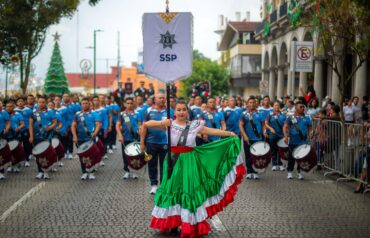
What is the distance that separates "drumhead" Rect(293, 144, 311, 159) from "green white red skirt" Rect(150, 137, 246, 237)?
20.7 ft

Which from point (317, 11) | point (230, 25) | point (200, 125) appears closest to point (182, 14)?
point (200, 125)

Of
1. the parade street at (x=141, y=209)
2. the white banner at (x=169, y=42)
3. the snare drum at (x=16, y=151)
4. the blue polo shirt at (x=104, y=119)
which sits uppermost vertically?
the white banner at (x=169, y=42)

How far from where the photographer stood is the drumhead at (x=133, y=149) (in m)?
14.4

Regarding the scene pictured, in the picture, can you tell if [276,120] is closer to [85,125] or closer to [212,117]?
[212,117]

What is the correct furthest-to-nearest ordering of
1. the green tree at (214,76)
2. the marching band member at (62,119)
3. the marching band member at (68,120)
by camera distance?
the green tree at (214,76), the marching band member at (68,120), the marching band member at (62,119)

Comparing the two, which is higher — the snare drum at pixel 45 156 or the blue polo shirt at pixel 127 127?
the blue polo shirt at pixel 127 127

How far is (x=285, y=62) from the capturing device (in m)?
46.7

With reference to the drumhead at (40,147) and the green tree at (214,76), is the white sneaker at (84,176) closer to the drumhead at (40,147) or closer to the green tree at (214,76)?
the drumhead at (40,147)

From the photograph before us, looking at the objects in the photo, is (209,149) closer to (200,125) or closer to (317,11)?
(200,125)

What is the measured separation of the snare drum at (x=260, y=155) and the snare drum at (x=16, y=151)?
558 cm

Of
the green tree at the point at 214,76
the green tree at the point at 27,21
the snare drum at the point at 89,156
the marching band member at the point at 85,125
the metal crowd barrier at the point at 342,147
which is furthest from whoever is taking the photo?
the green tree at the point at 214,76

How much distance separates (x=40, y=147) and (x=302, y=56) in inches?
362

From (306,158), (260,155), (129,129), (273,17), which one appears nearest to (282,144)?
(260,155)

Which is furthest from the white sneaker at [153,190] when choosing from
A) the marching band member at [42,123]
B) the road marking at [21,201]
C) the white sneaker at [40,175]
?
the marching band member at [42,123]
